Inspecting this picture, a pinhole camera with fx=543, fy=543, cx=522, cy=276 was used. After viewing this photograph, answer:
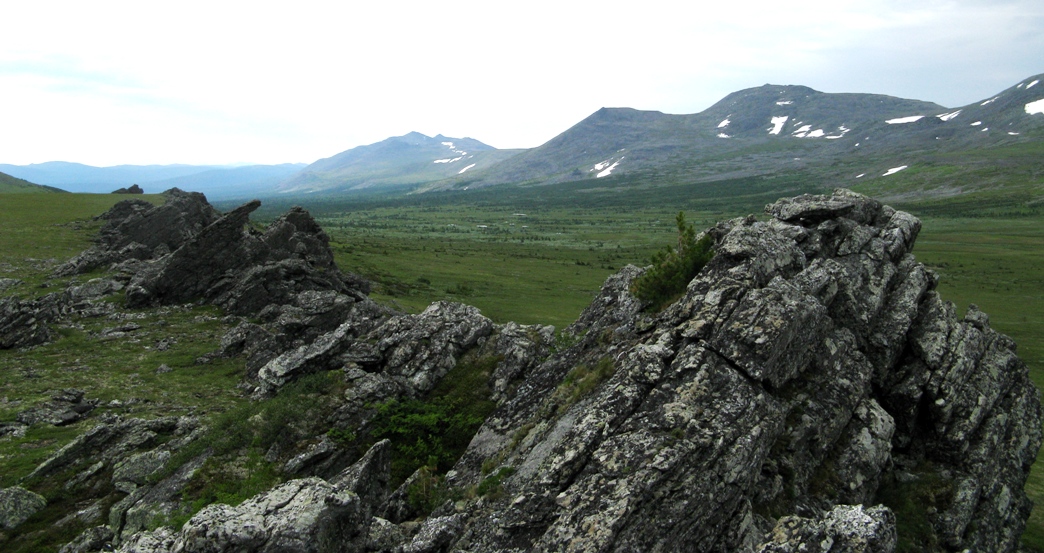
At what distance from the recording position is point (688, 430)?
583 inches

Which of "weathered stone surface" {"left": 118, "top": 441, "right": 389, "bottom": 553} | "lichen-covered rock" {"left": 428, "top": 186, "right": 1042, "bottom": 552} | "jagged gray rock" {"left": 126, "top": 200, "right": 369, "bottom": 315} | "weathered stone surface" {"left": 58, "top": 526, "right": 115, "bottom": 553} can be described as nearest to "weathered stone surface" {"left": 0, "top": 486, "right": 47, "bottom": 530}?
"weathered stone surface" {"left": 58, "top": 526, "right": 115, "bottom": 553}

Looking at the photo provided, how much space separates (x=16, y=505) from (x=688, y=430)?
24183 mm

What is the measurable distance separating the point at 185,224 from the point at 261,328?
42625 mm

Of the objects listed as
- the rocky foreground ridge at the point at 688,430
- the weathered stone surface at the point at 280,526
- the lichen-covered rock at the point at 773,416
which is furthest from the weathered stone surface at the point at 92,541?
the lichen-covered rock at the point at 773,416

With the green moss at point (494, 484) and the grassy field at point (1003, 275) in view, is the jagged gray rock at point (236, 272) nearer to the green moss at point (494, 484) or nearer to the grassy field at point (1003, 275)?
the green moss at point (494, 484)

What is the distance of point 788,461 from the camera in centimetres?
1725

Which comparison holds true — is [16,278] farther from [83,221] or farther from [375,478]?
[375,478]

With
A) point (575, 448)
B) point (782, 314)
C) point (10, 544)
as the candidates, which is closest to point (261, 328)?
point (10, 544)

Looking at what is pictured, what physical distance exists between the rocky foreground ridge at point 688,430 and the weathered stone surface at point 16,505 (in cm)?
8

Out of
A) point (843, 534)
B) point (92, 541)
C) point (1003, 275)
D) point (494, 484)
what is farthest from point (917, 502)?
point (1003, 275)

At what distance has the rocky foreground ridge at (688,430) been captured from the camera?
45.5 feet

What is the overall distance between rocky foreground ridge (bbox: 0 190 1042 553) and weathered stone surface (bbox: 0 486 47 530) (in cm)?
8

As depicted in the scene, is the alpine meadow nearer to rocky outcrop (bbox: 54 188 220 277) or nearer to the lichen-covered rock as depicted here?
the lichen-covered rock

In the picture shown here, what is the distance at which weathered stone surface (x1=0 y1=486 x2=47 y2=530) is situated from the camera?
19547 mm
